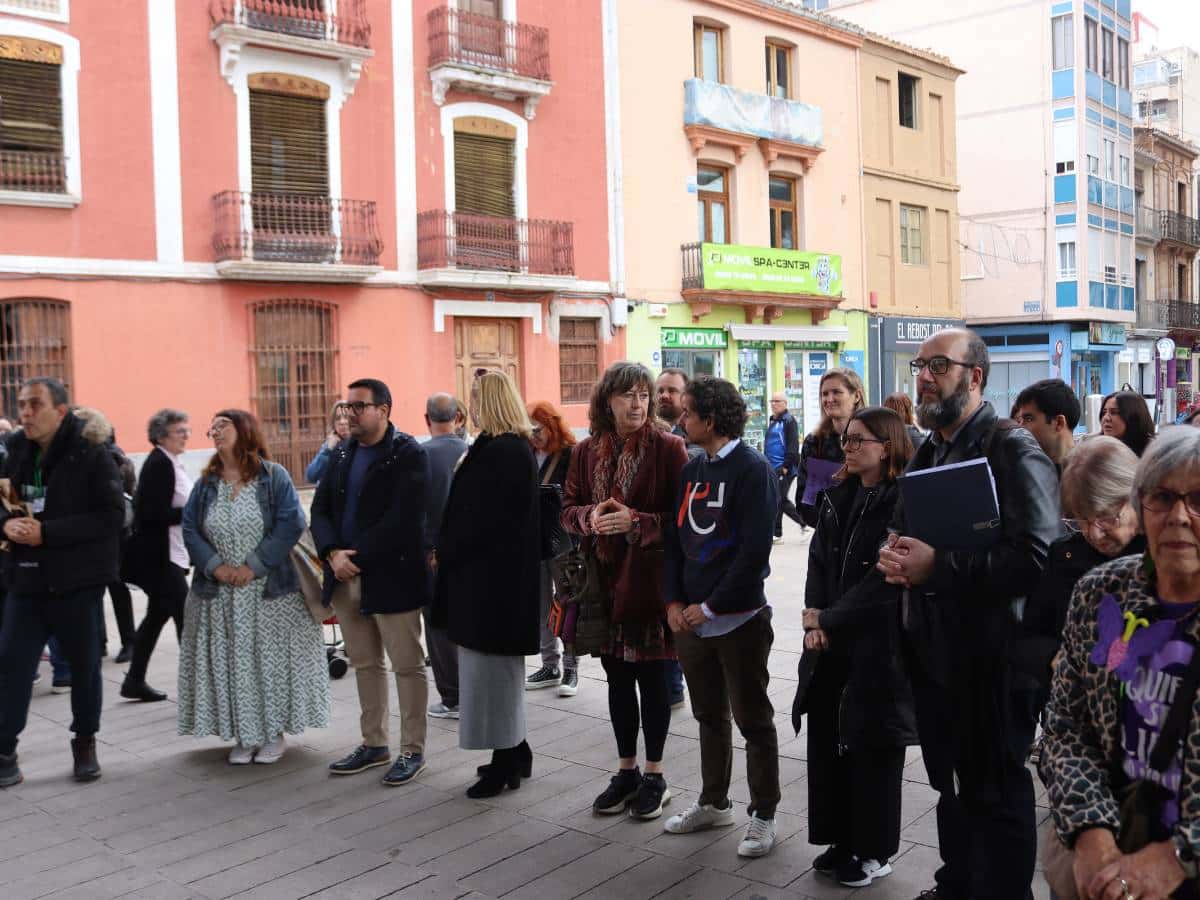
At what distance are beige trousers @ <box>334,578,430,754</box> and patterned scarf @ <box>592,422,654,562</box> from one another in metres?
1.16

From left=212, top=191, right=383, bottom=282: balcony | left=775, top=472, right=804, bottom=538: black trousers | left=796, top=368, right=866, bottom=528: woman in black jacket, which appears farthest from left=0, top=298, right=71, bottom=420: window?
left=796, top=368, right=866, bottom=528: woman in black jacket

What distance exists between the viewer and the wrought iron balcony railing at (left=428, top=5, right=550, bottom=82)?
18.8 m

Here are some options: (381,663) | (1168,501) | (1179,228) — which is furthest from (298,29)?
(1179,228)

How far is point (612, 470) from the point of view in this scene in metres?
5.03

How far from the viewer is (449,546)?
16.7 feet

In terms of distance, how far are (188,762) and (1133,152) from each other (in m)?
39.8

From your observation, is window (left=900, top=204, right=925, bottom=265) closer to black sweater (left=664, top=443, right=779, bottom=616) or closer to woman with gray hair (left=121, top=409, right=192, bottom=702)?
woman with gray hair (left=121, top=409, right=192, bottom=702)

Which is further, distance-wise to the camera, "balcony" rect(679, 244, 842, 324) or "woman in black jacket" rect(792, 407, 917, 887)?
"balcony" rect(679, 244, 842, 324)

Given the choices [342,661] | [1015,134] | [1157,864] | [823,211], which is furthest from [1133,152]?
[1157,864]

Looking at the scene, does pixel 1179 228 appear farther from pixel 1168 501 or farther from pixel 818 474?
pixel 1168 501

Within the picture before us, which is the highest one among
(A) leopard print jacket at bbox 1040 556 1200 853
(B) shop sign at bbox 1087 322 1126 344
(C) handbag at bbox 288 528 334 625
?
(B) shop sign at bbox 1087 322 1126 344

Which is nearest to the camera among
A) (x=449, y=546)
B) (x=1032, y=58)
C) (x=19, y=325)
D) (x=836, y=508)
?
(x=836, y=508)

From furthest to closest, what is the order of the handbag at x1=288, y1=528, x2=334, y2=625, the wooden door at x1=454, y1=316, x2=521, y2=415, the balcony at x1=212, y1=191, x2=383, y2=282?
1. the wooden door at x1=454, y1=316, x2=521, y2=415
2. the balcony at x1=212, y1=191, x2=383, y2=282
3. the handbag at x1=288, y1=528, x2=334, y2=625

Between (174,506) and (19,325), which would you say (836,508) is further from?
(19,325)
